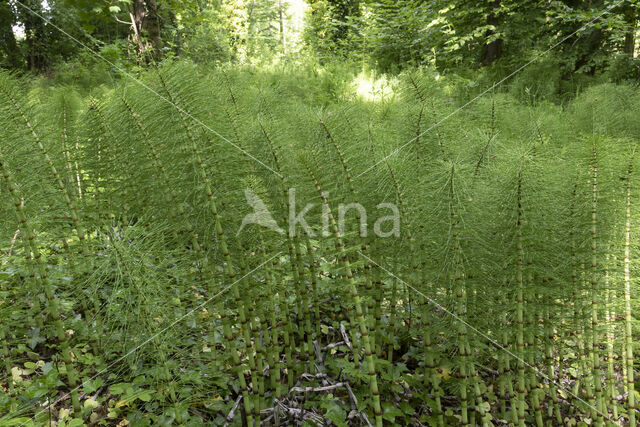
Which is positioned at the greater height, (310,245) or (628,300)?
(310,245)

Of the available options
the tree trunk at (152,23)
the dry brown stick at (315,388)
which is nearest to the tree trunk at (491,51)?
the tree trunk at (152,23)

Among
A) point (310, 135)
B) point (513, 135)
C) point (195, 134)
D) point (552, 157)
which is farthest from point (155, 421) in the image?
point (513, 135)

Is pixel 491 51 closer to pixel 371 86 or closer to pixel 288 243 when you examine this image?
pixel 371 86

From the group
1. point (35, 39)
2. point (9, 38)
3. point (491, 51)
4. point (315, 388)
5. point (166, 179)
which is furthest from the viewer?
point (35, 39)

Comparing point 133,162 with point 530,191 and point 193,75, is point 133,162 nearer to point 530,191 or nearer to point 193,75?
point 193,75

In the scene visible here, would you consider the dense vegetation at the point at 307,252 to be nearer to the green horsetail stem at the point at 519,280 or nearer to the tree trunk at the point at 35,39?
the green horsetail stem at the point at 519,280

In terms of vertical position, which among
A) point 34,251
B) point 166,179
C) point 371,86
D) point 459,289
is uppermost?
point 371,86

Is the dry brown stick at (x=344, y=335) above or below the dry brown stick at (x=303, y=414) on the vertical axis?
above

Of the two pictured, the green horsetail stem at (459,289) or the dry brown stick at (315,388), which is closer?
the green horsetail stem at (459,289)

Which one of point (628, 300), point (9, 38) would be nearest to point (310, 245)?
point (628, 300)

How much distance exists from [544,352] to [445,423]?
0.59 meters

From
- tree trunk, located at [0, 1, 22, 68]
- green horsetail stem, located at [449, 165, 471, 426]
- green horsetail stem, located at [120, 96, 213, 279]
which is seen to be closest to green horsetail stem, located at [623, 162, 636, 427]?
green horsetail stem, located at [449, 165, 471, 426]

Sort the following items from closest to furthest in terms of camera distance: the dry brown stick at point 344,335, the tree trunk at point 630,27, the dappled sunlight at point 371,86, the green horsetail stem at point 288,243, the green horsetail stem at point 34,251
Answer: the green horsetail stem at point 34,251
the green horsetail stem at point 288,243
the dry brown stick at point 344,335
the dappled sunlight at point 371,86
the tree trunk at point 630,27

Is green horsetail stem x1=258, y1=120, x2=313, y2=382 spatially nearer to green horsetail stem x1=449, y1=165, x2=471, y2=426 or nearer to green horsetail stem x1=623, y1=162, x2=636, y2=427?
green horsetail stem x1=449, y1=165, x2=471, y2=426
